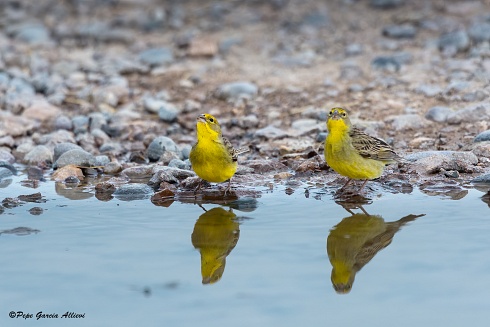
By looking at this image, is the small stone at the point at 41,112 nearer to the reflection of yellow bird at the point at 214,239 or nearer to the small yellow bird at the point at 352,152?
the reflection of yellow bird at the point at 214,239

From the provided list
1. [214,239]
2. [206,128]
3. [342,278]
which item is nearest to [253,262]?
[342,278]

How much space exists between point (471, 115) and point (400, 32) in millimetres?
4044

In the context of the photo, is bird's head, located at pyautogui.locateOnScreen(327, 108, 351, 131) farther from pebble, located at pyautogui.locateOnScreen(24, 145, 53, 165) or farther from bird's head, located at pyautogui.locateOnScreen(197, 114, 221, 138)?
pebble, located at pyautogui.locateOnScreen(24, 145, 53, 165)

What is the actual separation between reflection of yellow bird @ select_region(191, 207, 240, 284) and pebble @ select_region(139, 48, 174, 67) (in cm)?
661

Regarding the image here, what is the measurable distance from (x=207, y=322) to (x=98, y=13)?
1298 centimetres

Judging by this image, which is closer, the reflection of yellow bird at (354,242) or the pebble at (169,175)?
the reflection of yellow bird at (354,242)

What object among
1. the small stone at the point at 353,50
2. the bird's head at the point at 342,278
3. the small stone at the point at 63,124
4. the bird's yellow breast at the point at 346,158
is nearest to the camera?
the bird's head at the point at 342,278

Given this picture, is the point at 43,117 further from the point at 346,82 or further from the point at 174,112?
the point at 346,82

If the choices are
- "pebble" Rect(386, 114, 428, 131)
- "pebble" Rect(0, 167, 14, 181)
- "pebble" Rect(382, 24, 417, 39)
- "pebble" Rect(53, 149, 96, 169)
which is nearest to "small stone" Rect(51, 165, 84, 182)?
"pebble" Rect(53, 149, 96, 169)

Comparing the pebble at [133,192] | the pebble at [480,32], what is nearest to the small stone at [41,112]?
the pebble at [133,192]

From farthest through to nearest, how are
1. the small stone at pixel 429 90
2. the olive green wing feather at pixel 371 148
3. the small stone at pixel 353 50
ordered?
the small stone at pixel 353 50, the small stone at pixel 429 90, the olive green wing feather at pixel 371 148

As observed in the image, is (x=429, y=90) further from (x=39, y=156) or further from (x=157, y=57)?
(x=39, y=156)

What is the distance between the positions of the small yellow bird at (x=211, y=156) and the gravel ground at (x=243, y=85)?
52 centimetres

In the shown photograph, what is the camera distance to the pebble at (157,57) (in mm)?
14219
